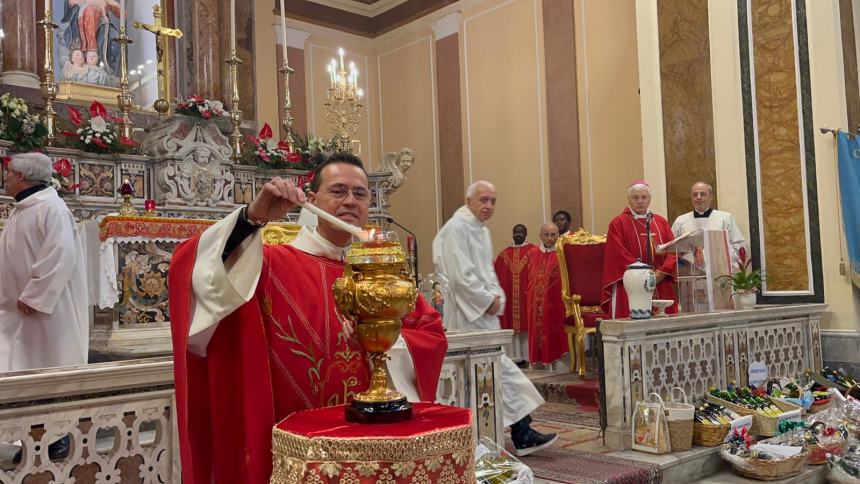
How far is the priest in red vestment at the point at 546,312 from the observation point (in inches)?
306

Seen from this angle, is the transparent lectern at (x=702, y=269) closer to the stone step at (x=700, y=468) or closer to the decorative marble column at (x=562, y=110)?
the stone step at (x=700, y=468)

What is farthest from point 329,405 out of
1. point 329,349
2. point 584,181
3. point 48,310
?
point 584,181

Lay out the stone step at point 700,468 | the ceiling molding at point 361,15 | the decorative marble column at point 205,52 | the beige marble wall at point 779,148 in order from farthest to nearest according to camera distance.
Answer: the ceiling molding at point 361,15 < the decorative marble column at point 205,52 < the beige marble wall at point 779,148 < the stone step at point 700,468

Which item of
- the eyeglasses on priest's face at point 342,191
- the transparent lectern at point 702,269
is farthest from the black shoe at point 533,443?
the eyeglasses on priest's face at point 342,191

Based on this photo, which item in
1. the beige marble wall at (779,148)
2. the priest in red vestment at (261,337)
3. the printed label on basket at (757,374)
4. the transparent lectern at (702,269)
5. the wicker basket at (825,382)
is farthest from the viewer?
the beige marble wall at (779,148)

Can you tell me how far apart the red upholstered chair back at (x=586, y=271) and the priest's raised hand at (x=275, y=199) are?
18.0ft

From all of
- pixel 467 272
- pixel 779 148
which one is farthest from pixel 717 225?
pixel 467 272

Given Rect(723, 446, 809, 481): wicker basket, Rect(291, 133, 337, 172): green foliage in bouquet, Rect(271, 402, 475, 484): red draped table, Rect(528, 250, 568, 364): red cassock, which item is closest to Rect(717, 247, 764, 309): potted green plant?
Rect(528, 250, 568, 364): red cassock

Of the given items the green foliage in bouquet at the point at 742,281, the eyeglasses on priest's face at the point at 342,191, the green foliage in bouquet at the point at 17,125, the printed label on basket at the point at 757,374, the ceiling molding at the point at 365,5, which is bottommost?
the printed label on basket at the point at 757,374

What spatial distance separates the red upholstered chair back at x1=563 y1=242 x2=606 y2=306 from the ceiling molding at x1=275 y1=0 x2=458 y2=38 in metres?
6.13

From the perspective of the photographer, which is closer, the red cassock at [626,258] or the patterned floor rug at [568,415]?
the patterned floor rug at [568,415]

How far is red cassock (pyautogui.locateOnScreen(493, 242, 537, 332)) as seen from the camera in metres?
8.33

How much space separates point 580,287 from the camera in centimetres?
699

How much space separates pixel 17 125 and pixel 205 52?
12.3ft
